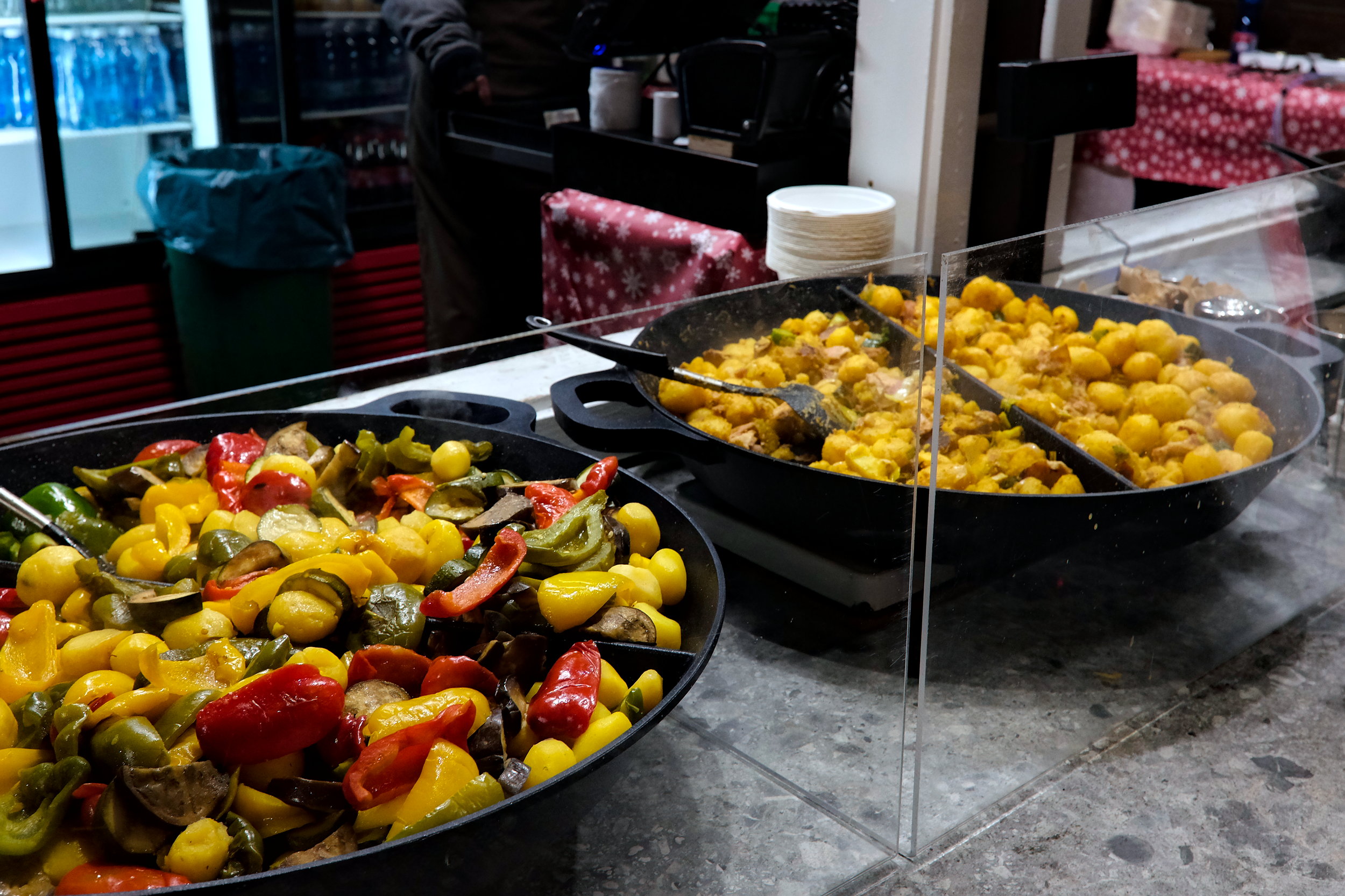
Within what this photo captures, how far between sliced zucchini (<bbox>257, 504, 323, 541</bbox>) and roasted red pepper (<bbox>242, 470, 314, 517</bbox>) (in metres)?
0.02

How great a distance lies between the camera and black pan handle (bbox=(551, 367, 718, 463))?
1023 mm

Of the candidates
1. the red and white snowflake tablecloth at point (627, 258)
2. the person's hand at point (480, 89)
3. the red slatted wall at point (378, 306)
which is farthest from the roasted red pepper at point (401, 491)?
the red slatted wall at point (378, 306)

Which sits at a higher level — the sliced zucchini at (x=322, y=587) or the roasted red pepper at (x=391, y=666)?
the sliced zucchini at (x=322, y=587)

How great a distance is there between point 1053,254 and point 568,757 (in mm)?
592

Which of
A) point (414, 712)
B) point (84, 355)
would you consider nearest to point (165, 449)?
point (414, 712)

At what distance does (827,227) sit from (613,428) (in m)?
0.95

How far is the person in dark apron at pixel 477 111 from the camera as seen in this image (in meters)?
3.25

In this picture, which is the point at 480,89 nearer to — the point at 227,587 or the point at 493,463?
the point at 493,463

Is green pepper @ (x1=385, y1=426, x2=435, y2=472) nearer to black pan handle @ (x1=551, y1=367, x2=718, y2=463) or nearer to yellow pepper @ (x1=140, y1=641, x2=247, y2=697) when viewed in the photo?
black pan handle @ (x1=551, y1=367, x2=718, y2=463)

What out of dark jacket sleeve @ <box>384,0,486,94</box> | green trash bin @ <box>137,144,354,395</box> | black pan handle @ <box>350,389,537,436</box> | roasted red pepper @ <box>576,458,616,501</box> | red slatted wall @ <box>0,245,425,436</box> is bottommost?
red slatted wall @ <box>0,245,425,436</box>

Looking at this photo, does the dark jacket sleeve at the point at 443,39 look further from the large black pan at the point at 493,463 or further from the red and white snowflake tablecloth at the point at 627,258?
the large black pan at the point at 493,463

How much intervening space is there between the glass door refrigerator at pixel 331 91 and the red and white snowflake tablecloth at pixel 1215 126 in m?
2.58

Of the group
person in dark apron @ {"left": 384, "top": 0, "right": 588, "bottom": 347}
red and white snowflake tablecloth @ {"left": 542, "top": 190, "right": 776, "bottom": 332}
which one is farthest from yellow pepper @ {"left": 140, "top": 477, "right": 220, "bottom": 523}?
person in dark apron @ {"left": 384, "top": 0, "right": 588, "bottom": 347}

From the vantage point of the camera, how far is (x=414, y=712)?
0.68 meters
